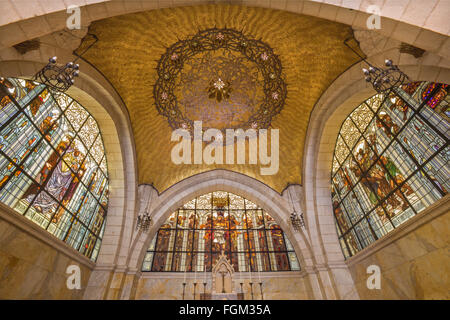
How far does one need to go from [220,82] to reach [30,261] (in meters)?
7.40

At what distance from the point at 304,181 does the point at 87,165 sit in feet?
27.6

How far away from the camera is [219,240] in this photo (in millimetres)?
11859

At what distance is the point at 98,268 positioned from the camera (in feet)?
25.1

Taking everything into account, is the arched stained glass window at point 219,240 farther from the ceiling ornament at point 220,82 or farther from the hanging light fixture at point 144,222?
the ceiling ornament at point 220,82

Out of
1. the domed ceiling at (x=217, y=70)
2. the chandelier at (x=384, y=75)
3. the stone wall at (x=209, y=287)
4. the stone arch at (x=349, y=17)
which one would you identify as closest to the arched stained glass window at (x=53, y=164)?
the domed ceiling at (x=217, y=70)

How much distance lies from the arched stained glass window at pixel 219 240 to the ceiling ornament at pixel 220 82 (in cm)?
577

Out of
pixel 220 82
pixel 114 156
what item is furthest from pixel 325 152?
pixel 114 156

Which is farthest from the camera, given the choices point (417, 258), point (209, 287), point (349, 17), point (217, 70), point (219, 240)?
point (219, 240)

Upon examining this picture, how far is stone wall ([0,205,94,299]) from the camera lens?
458cm

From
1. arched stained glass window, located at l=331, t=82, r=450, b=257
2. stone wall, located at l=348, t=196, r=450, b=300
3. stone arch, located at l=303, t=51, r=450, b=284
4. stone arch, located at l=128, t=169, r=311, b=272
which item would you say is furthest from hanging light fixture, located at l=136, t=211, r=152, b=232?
stone wall, located at l=348, t=196, r=450, b=300

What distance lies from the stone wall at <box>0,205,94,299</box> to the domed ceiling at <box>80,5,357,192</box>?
13.5 ft

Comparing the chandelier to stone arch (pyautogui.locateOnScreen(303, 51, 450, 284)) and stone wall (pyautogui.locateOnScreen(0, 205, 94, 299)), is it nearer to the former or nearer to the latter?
stone arch (pyautogui.locateOnScreen(303, 51, 450, 284))

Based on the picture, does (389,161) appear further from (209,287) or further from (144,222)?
(209,287)
